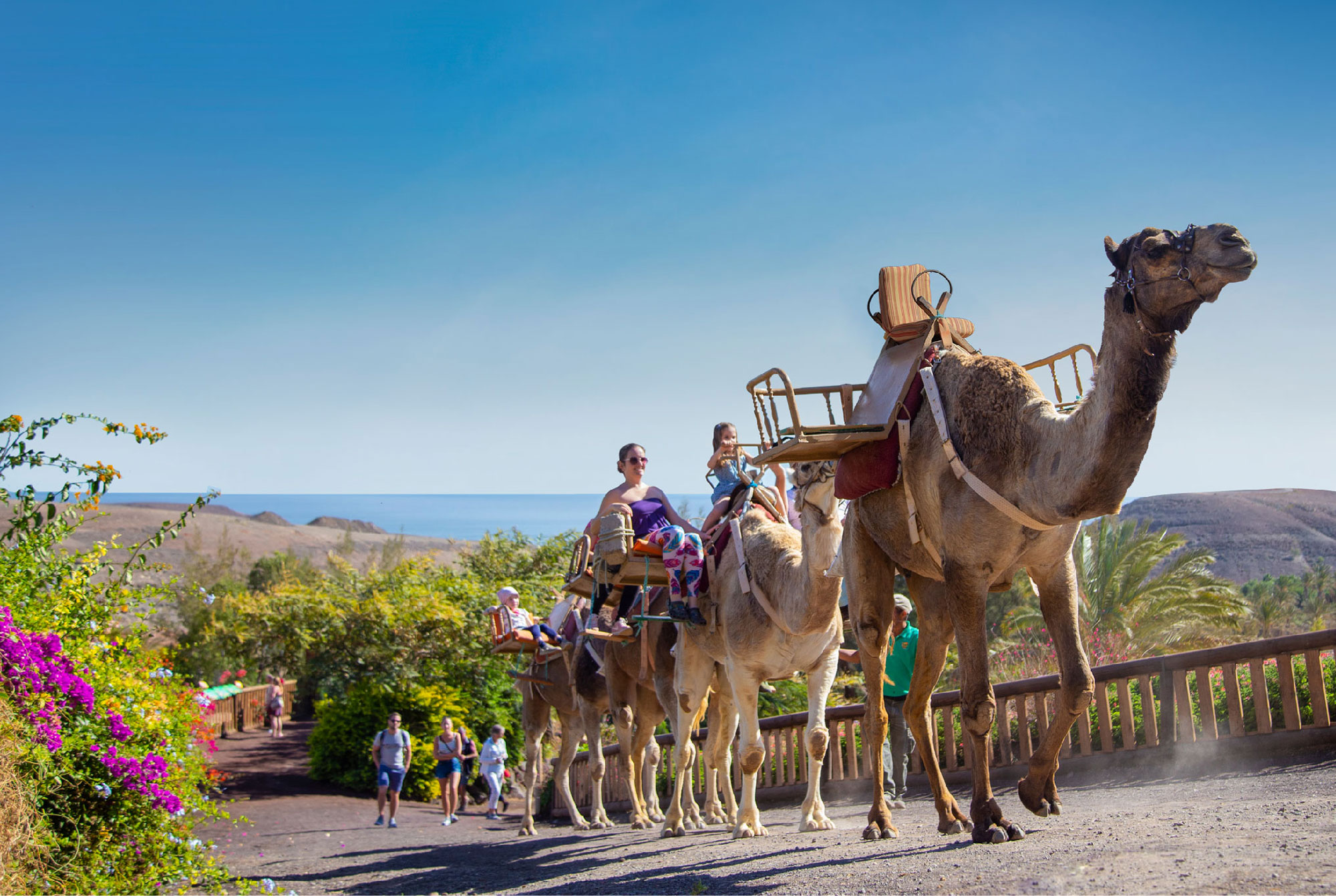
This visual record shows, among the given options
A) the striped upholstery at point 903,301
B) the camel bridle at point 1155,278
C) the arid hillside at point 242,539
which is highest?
the arid hillside at point 242,539

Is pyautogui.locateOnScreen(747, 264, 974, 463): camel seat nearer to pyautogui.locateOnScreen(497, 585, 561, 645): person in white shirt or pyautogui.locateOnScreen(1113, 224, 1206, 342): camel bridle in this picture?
pyautogui.locateOnScreen(1113, 224, 1206, 342): camel bridle

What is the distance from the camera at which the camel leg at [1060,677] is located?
5.61 m

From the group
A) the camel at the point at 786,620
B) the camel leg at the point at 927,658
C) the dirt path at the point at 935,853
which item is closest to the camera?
the dirt path at the point at 935,853

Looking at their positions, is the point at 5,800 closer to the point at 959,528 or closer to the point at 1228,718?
the point at 959,528

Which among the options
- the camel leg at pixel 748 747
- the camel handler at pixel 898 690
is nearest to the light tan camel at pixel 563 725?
the camel handler at pixel 898 690

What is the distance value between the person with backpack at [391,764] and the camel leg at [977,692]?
1282 cm

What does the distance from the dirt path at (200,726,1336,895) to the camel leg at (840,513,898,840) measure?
277 mm

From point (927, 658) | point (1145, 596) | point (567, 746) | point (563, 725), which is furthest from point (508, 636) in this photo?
point (1145, 596)

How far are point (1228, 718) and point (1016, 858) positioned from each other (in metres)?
5.12

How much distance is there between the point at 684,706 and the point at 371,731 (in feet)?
41.9

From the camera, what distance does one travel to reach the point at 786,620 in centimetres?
845

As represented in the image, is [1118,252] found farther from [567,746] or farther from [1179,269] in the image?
[567,746]

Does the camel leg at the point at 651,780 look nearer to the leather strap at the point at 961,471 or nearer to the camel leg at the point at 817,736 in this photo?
the camel leg at the point at 817,736

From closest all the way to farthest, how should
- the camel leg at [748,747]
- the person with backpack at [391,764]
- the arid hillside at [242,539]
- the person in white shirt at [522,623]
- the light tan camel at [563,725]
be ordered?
the camel leg at [748,747]
the light tan camel at [563,725]
the person in white shirt at [522,623]
the person with backpack at [391,764]
the arid hillside at [242,539]
